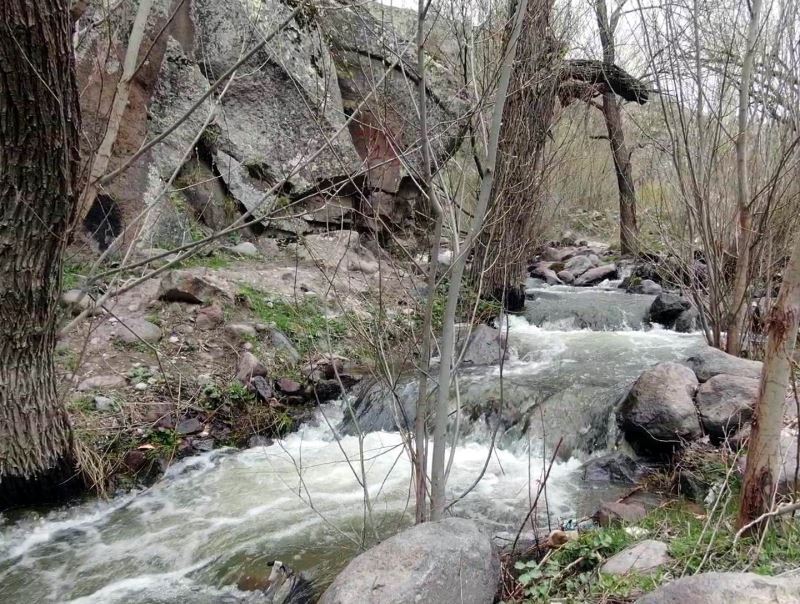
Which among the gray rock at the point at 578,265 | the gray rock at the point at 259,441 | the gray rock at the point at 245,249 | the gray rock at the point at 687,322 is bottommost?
the gray rock at the point at 259,441

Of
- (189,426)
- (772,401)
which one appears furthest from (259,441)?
(772,401)

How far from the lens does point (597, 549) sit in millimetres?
2453

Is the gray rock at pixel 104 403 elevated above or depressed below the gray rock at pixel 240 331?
below

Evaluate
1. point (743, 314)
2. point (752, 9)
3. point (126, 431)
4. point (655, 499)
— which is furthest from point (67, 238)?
A: point (743, 314)

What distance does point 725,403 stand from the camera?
12.8ft

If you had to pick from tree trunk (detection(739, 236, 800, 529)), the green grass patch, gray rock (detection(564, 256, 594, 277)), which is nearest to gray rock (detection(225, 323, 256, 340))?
the green grass patch

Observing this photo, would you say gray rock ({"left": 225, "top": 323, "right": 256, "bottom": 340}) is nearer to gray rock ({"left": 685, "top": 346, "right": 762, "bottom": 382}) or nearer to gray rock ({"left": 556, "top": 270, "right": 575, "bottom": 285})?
gray rock ({"left": 685, "top": 346, "right": 762, "bottom": 382})

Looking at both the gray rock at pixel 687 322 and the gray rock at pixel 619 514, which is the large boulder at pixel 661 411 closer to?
the gray rock at pixel 619 514

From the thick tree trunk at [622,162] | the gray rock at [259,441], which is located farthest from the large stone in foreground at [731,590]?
the thick tree trunk at [622,162]

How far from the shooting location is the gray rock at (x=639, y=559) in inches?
85.1

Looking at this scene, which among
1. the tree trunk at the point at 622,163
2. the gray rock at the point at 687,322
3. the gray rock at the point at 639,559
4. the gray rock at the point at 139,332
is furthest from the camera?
the tree trunk at the point at 622,163

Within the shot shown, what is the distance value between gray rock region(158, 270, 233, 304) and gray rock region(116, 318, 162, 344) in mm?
514

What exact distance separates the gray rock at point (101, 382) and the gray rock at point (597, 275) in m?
8.94

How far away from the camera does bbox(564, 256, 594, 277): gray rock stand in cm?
1193
